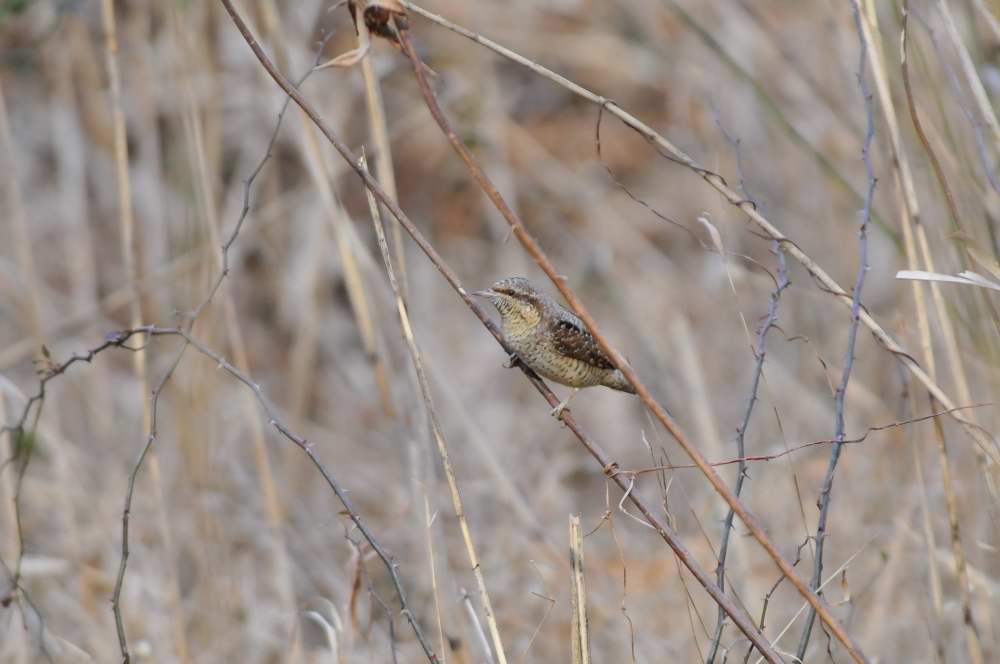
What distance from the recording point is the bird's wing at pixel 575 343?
254 cm

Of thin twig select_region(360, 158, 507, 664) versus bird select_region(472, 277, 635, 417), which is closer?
thin twig select_region(360, 158, 507, 664)

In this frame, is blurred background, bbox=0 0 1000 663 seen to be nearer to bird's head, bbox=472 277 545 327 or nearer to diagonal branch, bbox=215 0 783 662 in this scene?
diagonal branch, bbox=215 0 783 662

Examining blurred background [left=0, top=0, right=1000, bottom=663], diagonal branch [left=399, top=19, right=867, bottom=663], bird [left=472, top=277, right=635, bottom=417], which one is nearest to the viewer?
diagonal branch [left=399, top=19, right=867, bottom=663]

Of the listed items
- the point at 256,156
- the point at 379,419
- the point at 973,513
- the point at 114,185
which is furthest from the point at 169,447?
the point at 973,513

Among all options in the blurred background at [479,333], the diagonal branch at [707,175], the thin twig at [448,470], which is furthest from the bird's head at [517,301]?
the diagonal branch at [707,175]

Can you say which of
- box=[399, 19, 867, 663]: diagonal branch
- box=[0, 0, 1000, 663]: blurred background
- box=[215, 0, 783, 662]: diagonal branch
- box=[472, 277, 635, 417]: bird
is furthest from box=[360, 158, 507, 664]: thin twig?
box=[472, 277, 635, 417]: bird

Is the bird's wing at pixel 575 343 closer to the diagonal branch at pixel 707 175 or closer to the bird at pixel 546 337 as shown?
the bird at pixel 546 337

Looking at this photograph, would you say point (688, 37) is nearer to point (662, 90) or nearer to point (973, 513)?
point (662, 90)

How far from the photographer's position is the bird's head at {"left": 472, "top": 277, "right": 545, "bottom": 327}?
257 cm

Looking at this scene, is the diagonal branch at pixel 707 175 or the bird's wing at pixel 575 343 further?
the bird's wing at pixel 575 343

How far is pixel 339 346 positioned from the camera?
6.28 metres

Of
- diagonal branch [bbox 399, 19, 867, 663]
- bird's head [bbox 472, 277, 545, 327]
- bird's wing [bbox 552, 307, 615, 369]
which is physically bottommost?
diagonal branch [bbox 399, 19, 867, 663]

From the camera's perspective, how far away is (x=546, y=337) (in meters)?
2.53

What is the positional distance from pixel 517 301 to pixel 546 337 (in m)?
0.14
